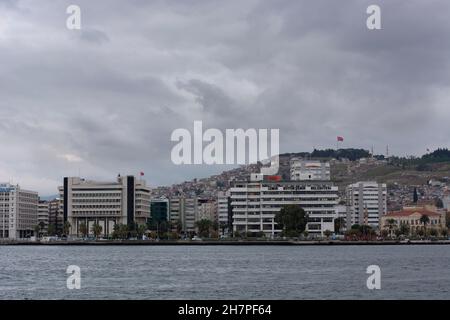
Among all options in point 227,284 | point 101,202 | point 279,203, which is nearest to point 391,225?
point 279,203

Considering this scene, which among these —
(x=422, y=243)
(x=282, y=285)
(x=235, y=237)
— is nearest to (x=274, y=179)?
(x=235, y=237)

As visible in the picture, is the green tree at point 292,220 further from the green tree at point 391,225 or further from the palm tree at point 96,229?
the palm tree at point 96,229

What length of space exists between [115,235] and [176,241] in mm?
12534

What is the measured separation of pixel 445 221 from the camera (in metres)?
196

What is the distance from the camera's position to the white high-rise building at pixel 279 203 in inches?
6324

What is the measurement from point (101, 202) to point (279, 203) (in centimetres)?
3989

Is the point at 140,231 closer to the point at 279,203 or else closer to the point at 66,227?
the point at 66,227

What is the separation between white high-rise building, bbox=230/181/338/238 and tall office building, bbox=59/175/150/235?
27.9 meters

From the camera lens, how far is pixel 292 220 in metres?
146

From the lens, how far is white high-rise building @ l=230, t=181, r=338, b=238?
160625 millimetres

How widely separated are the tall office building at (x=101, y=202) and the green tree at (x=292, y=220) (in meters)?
41.3

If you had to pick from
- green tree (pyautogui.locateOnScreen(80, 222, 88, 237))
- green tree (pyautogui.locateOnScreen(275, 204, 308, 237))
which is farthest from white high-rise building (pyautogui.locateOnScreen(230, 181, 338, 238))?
green tree (pyautogui.locateOnScreen(80, 222, 88, 237))

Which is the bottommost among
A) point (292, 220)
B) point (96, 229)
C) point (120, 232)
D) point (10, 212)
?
point (120, 232)
